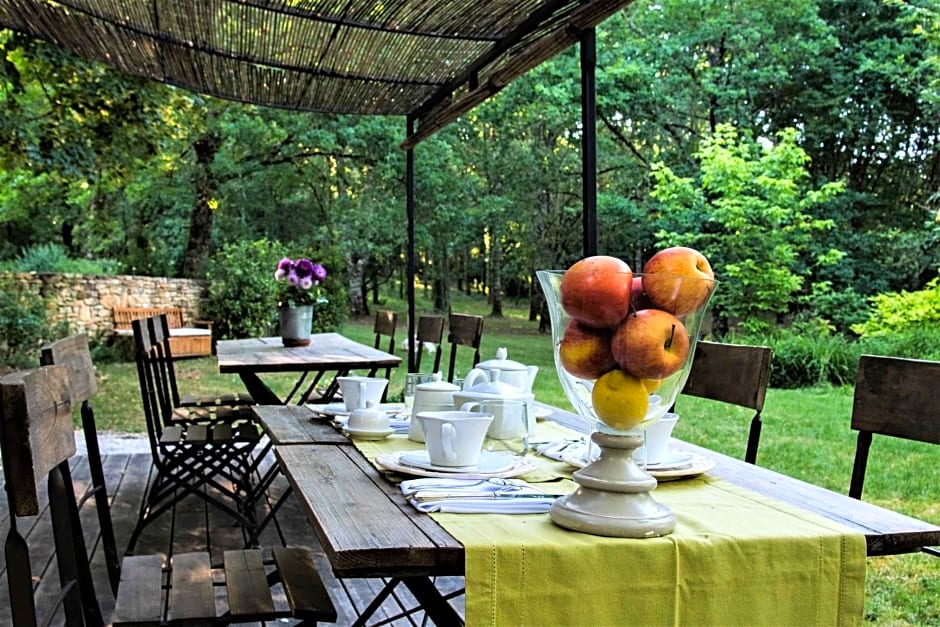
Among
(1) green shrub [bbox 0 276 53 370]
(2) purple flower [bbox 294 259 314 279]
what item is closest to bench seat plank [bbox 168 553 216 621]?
(2) purple flower [bbox 294 259 314 279]

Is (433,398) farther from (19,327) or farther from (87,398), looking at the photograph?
(19,327)

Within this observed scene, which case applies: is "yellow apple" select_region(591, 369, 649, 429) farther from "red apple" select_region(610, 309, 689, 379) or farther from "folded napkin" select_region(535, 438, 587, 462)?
"folded napkin" select_region(535, 438, 587, 462)

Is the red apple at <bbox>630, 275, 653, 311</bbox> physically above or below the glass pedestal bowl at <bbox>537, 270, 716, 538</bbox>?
above

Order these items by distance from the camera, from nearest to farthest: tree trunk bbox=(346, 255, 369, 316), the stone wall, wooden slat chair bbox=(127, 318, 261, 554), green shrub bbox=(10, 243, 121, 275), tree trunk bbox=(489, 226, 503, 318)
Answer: wooden slat chair bbox=(127, 318, 261, 554)
the stone wall
green shrub bbox=(10, 243, 121, 275)
tree trunk bbox=(489, 226, 503, 318)
tree trunk bbox=(346, 255, 369, 316)

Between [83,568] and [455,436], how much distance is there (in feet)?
2.73

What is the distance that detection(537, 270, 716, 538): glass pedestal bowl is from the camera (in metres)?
1.06

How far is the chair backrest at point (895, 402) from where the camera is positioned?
62.0 inches

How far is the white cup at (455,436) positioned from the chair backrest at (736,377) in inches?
30.3

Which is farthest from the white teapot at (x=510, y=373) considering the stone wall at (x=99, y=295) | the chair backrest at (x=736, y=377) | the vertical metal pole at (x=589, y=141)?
the stone wall at (x=99, y=295)

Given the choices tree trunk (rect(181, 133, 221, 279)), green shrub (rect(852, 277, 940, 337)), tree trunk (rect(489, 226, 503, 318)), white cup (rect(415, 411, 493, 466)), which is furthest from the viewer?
tree trunk (rect(489, 226, 503, 318))

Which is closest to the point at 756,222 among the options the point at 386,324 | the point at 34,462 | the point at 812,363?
the point at 812,363

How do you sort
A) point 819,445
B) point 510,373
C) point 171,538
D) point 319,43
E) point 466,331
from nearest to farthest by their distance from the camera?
point 510,373 < point 171,538 < point 466,331 < point 319,43 < point 819,445

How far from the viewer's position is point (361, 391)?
6.36ft

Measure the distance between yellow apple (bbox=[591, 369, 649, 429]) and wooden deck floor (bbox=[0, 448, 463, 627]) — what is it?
51.1 inches
